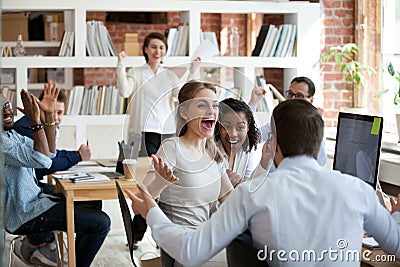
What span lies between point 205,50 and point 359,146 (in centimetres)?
303

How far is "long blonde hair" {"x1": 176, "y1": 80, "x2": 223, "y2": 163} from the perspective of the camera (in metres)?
2.80

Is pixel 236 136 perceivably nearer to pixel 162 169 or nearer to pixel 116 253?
pixel 162 169

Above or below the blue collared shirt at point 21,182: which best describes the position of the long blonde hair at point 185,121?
above

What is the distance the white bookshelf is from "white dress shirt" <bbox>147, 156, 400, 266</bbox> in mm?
3494

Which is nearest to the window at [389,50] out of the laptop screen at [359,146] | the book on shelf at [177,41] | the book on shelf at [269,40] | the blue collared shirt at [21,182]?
the book on shelf at [269,40]

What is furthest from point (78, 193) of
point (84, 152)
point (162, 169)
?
point (162, 169)

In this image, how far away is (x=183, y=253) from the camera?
7.03ft

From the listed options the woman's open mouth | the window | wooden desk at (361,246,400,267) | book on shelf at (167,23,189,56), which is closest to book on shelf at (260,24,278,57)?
book on shelf at (167,23,189,56)

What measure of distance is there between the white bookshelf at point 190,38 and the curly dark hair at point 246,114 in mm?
2914

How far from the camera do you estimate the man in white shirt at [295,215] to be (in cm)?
215

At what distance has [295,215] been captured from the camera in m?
2.17

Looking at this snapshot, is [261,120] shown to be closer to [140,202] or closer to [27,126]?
[140,202]

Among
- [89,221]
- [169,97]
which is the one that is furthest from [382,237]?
[89,221]

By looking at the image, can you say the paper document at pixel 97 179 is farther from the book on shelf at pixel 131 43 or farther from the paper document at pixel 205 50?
the book on shelf at pixel 131 43
